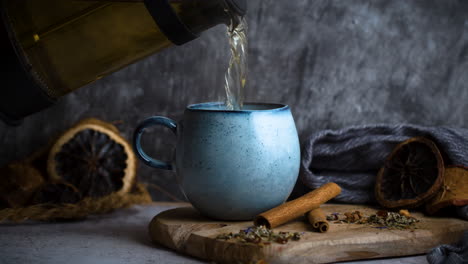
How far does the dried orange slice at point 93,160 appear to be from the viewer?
1.51m

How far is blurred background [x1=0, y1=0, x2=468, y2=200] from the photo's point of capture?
5.14 ft

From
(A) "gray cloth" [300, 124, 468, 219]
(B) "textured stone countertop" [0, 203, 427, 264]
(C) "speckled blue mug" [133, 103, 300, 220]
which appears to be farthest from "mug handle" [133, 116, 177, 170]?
(A) "gray cloth" [300, 124, 468, 219]

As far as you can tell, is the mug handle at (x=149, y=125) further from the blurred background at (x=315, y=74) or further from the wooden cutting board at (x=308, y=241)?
the blurred background at (x=315, y=74)

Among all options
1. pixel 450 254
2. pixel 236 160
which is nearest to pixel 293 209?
pixel 236 160

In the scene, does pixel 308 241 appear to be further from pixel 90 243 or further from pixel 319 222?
pixel 90 243

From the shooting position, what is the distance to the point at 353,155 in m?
1.52

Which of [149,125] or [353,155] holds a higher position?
[149,125]

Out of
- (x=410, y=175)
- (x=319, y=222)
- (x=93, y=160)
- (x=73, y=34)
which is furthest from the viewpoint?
(x=93, y=160)

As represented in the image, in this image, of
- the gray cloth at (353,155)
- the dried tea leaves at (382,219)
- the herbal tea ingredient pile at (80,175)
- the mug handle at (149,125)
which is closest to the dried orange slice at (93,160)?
the herbal tea ingredient pile at (80,175)

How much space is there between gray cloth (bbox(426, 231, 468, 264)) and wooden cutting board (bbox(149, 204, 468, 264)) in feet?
0.16

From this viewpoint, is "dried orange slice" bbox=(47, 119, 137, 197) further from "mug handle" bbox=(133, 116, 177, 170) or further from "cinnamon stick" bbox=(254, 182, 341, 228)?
"cinnamon stick" bbox=(254, 182, 341, 228)

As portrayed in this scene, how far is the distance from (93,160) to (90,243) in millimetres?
333

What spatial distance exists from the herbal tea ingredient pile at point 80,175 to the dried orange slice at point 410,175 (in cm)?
67

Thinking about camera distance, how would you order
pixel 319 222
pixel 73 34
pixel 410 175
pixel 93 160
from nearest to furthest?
pixel 73 34
pixel 319 222
pixel 410 175
pixel 93 160
